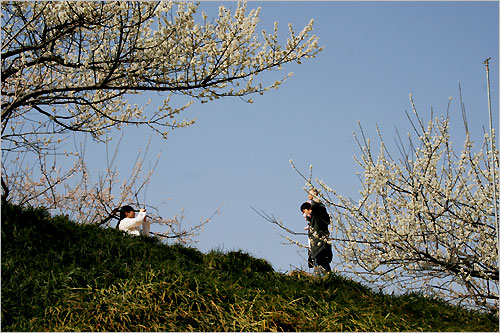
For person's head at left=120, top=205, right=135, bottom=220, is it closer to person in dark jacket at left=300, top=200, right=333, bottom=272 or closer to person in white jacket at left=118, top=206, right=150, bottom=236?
person in white jacket at left=118, top=206, right=150, bottom=236

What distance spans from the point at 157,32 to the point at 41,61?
1977mm

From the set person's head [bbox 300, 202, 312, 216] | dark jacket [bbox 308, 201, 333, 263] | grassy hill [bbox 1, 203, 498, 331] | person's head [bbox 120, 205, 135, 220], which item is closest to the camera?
grassy hill [bbox 1, 203, 498, 331]

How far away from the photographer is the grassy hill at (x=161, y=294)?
594cm

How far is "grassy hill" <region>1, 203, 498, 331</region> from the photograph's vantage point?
5941mm

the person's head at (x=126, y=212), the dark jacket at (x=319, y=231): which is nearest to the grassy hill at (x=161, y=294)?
the dark jacket at (x=319, y=231)

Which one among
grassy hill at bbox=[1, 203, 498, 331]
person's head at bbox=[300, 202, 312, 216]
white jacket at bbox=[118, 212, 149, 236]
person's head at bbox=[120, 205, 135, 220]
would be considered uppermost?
person's head at bbox=[300, 202, 312, 216]

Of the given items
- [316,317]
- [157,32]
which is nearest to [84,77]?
[157,32]

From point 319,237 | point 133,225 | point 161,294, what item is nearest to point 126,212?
point 133,225

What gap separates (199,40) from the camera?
7574 mm

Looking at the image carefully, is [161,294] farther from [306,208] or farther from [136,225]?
[306,208]

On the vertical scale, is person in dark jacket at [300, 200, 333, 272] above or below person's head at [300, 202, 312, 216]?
below

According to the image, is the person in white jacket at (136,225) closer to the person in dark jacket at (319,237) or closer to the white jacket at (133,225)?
the white jacket at (133,225)

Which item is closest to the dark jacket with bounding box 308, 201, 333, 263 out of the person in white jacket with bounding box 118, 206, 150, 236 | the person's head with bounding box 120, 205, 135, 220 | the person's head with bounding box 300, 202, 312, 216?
the person's head with bounding box 300, 202, 312, 216

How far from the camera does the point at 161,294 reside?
6266mm
